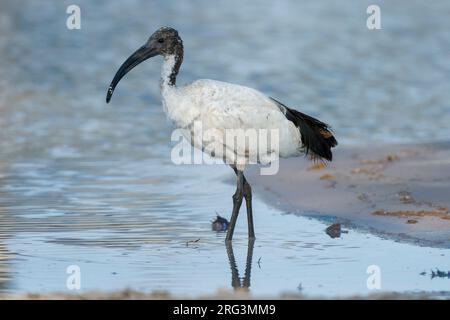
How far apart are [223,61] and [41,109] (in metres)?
5.31

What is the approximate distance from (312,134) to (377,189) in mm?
2045

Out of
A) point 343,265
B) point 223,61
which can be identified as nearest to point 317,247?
point 343,265

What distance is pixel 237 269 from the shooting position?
9.62 metres

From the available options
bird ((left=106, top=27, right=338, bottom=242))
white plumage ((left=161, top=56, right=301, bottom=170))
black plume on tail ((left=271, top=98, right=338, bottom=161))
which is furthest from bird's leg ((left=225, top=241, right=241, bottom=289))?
black plume on tail ((left=271, top=98, right=338, bottom=161))

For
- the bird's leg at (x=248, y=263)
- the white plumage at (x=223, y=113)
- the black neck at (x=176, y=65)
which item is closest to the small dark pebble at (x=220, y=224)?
Result: the bird's leg at (x=248, y=263)

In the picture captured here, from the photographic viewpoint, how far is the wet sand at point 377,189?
36.8 ft

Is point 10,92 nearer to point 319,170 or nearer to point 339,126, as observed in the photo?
point 339,126

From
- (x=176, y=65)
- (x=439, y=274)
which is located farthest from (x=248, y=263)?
(x=176, y=65)

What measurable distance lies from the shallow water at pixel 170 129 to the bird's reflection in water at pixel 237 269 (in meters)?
0.05

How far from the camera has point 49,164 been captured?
15094 millimetres

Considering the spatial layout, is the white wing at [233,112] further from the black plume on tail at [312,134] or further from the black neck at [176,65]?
the black neck at [176,65]

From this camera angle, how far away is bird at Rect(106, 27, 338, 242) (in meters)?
10.7

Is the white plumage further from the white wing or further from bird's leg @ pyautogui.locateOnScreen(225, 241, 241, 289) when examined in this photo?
bird's leg @ pyautogui.locateOnScreen(225, 241, 241, 289)

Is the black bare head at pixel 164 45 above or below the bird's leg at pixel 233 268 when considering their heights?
above
